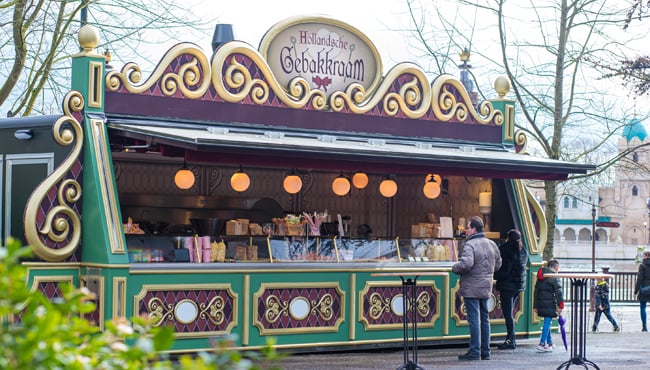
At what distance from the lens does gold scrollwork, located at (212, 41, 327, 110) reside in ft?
45.1

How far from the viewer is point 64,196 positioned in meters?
12.7

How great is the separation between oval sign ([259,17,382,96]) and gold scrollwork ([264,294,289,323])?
8.99 ft

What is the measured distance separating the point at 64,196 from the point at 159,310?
1.64 metres

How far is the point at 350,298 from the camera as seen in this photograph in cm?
1430

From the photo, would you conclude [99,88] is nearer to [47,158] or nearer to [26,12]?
[47,158]

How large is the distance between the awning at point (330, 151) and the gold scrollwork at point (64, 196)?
45 cm

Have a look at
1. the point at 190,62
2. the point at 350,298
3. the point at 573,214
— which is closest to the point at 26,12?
the point at 190,62

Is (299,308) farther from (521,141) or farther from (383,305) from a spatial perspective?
(521,141)

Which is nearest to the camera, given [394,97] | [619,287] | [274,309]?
[274,309]

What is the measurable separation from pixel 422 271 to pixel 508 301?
1.21 metres

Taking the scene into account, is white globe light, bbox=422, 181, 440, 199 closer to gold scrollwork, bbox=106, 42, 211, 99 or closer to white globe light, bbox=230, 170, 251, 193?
white globe light, bbox=230, 170, 251, 193

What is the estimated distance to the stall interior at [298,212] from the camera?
14281mm

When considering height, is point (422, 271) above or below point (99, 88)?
below

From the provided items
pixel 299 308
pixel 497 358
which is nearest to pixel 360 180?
pixel 299 308
